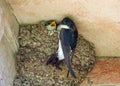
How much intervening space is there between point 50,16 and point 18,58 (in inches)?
14.7

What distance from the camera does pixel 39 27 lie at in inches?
176

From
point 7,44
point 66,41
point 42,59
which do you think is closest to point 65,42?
point 66,41

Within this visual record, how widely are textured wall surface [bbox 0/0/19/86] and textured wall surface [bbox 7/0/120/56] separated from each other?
6cm

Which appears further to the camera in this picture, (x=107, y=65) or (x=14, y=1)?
(x=107, y=65)

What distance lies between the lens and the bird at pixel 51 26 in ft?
14.2

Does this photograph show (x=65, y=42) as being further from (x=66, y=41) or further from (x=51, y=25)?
(x=51, y=25)

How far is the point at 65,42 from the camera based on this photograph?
4.32m

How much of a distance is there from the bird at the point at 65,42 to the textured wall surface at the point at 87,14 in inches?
1.8

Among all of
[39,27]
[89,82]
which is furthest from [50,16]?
[89,82]

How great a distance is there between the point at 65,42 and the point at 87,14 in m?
0.30

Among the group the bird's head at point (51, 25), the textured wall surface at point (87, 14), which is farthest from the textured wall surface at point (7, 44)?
the bird's head at point (51, 25)

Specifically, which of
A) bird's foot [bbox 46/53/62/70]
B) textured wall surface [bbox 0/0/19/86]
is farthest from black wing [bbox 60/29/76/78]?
textured wall surface [bbox 0/0/19/86]

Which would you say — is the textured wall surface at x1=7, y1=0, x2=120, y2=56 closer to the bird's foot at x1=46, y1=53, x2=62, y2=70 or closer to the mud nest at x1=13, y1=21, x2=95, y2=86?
the mud nest at x1=13, y1=21, x2=95, y2=86

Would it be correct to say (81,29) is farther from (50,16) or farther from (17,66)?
(17,66)
